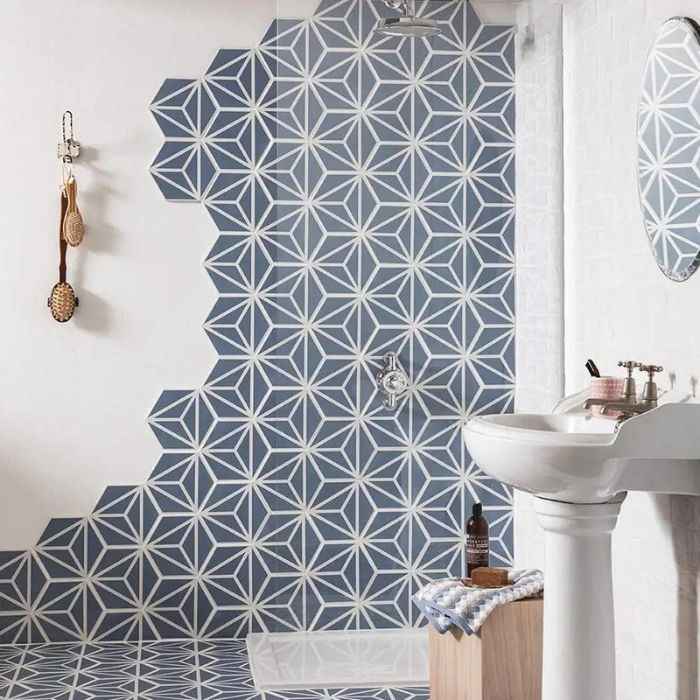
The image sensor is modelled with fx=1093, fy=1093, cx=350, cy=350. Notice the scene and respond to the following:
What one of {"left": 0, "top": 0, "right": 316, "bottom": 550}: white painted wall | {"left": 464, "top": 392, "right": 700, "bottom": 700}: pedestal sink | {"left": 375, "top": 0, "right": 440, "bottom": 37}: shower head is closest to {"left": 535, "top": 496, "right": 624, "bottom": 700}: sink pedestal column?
{"left": 464, "top": 392, "right": 700, "bottom": 700}: pedestal sink

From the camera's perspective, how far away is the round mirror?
2.48 m

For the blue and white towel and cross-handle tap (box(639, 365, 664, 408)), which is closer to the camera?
cross-handle tap (box(639, 365, 664, 408))

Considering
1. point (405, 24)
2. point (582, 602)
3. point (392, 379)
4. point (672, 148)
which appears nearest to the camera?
point (582, 602)

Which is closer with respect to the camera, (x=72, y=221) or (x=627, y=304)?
(x=627, y=304)

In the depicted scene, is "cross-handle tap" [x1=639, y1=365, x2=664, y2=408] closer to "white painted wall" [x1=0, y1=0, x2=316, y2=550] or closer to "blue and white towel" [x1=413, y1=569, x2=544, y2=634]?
"blue and white towel" [x1=413, y1=569, x2=544, y2=634]

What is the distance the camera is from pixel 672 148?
8.55ft

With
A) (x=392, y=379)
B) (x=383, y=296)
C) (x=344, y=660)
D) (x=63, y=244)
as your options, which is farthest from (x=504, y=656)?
(x=63, y=244)

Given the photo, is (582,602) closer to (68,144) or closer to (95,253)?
(95,253)

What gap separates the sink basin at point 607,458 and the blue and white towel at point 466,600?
575 mm

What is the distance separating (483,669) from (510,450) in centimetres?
77

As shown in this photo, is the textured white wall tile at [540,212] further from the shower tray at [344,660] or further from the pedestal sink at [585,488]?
the pedestal sink at [585,488]

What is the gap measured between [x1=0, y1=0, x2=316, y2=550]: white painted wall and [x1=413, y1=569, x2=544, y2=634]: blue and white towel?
1.27 meters

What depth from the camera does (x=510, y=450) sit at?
236 centimetres

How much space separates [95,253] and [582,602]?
212cm
